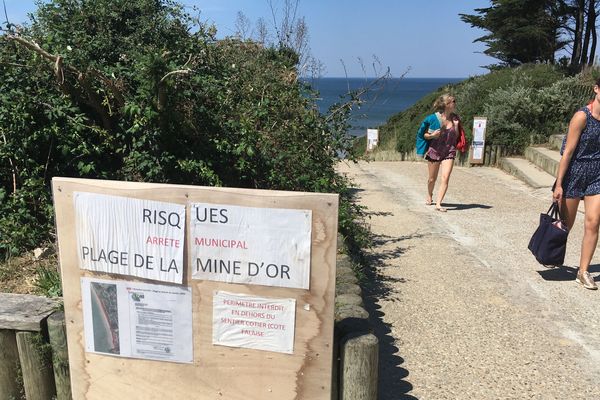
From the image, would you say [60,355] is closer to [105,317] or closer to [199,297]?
[105,317]

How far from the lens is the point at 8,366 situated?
2.93 m

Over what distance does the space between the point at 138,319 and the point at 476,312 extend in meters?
2.76

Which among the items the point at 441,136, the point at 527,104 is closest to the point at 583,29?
the point at 527,104

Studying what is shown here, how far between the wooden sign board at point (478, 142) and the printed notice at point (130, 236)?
12.4 m

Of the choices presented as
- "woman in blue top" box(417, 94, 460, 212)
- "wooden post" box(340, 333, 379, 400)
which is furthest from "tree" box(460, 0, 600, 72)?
"wooden post" box(340, 333, 379, 400)

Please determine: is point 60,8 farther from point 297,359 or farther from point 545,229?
point 545,229

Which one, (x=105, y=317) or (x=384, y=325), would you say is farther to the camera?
(x=384, y=325)

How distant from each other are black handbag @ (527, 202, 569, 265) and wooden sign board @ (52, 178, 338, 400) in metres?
3.02

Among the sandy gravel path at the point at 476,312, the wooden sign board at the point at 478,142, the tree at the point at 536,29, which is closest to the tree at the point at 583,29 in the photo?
the tree at the point at 536,29

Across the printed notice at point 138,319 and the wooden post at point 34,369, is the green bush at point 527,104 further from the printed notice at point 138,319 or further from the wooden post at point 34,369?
the printed notice at point 138,319

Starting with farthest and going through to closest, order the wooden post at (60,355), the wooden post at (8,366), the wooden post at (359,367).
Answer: the wooden post at (8,366)
the wooden post at (60,355)
the wooden post at (359,367)

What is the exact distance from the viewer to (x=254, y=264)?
237cm

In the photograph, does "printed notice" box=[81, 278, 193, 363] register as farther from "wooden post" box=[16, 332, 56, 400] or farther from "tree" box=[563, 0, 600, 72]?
"tree" box=[563, 0, 600, 72]

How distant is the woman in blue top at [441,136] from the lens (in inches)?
307
